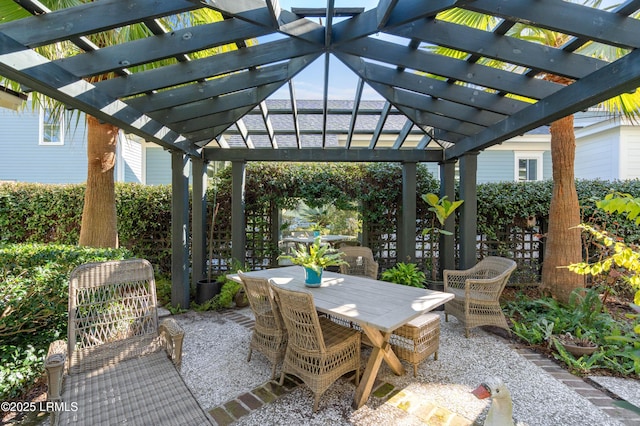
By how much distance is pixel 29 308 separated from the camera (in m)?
2.66

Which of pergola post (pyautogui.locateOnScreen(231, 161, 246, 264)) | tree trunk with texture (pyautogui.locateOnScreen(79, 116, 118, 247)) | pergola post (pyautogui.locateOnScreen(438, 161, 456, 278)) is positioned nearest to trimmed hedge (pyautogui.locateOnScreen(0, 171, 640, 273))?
pergola post (pyautogui.locateOnScreen(231, 161, 246, 264))

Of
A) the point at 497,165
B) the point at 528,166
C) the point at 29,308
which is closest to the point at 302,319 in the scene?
the point at 29,308

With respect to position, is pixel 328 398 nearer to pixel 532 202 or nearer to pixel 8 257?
pixel 8 257

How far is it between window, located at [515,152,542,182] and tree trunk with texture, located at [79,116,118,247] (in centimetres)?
1162

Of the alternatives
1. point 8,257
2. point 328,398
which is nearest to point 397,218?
point 328,398

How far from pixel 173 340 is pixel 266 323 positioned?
3.21ft

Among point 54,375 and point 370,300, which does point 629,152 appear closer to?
point 370,300

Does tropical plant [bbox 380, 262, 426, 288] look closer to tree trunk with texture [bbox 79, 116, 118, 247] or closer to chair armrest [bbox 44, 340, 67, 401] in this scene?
chair armrest [bbox 44, 340, 67, 401]

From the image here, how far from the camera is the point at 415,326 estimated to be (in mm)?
2967

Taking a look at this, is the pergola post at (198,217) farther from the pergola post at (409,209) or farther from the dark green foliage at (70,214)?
the pergola post at (409,209)

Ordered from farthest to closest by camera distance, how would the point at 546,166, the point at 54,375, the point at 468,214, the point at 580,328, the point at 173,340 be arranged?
the point at 546,166 < the point at 468,214 < the point at 580,328 < the point at 173,340 < the point at 54,375

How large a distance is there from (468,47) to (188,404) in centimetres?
389

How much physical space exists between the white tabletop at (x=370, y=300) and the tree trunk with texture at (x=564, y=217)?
11.3ft

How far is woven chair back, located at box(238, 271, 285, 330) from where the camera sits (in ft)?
9.91
